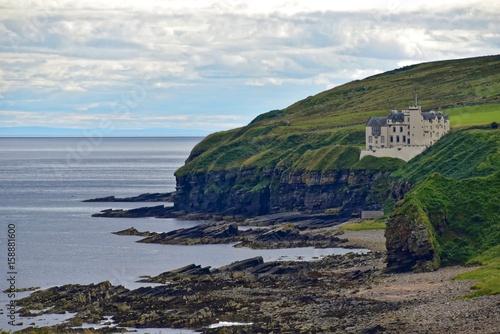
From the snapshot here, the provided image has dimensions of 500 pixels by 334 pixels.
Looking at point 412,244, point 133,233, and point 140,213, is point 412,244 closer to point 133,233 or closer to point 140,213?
point 133,233

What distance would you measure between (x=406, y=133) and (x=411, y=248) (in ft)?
250

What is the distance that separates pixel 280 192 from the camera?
179 metres

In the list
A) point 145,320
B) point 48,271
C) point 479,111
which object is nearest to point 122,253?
point 48,271

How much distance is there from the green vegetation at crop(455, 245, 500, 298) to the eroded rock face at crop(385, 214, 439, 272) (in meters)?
4.03

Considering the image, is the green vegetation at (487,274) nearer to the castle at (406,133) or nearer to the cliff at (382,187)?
the cliff at (382,187)

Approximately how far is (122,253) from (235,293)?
1637 inches

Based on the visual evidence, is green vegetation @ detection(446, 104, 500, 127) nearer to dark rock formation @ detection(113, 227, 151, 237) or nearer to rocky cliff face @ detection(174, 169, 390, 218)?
rocky cliff face @ detection(174, 169, 390, 218)

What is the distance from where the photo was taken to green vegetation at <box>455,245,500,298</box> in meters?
A: 80.2

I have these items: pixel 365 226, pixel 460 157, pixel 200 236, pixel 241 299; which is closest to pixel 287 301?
pixel 241 299

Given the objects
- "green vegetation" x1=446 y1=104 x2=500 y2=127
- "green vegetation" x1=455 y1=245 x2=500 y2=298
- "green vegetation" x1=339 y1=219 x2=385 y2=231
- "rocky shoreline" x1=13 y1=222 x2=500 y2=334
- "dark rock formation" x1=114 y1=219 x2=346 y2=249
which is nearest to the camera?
"rocky shoreline" x1=13 y1=222 x2=500 y2=334

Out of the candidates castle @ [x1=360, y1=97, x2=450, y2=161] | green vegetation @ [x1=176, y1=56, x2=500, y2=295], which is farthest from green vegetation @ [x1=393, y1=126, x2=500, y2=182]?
castle @ [x1=360, y1=97, x2=450, y2=161]

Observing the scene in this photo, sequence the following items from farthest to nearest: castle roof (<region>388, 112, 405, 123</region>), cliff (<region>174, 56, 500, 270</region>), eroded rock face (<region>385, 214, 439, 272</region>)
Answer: castle roof (<region>388, 112, 405, 123</region>) → cliff (<region>174, 56, 500, 270</region>) → eroded rock face (<region>385, 214, 439, 272</region>)

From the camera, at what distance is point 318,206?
17062 centimetres

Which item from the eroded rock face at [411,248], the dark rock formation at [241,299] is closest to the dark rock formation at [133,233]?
the dark rock formation at [241,299]
